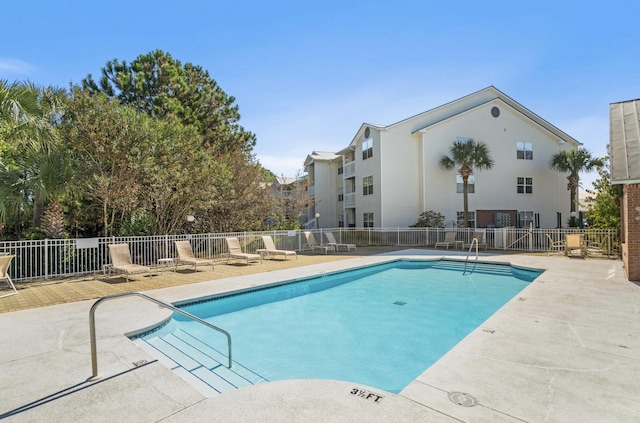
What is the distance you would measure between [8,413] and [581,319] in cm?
803

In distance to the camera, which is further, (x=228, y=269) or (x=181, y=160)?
(x=181, y=160)

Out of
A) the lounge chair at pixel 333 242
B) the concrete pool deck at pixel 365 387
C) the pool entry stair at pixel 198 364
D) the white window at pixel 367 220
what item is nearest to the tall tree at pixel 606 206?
the concrete pool deck at pixel 365 387

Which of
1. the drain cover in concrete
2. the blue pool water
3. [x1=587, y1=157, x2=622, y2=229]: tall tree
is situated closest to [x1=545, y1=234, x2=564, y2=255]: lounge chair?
[x1=587, y1=157, x2=622, y2=229]: tall tree

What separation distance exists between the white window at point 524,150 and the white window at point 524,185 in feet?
5.58

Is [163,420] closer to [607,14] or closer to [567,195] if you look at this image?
[607,14]

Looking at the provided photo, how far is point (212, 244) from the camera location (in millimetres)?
14562

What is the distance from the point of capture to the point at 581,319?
5977mm

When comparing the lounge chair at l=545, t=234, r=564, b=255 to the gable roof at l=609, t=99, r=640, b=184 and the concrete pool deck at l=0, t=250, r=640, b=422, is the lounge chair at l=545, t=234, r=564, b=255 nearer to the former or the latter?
the gable roof at l=609, t=99, r=640, b=184

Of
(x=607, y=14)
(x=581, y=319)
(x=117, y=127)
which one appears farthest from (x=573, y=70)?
(x=117, y=127)

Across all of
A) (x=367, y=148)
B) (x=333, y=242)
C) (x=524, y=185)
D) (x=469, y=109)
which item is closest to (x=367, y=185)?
(x=367, y=148)

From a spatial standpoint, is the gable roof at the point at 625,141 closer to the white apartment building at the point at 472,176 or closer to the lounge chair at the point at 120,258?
the white apartment building at the point at 472,176

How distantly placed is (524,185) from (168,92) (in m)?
26.7

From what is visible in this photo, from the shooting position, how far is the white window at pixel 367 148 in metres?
26.7

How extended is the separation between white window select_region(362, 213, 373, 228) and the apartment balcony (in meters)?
4.05
